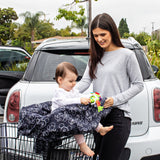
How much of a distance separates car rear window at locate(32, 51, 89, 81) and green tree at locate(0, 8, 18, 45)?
4140cm

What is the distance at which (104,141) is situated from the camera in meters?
2.13

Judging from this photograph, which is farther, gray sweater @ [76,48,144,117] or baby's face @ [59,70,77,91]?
gray sweater @ [76,48,144,117]

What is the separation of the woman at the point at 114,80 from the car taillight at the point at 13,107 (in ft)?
3.39

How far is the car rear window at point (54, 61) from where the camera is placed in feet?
10.1

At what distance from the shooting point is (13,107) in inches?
113

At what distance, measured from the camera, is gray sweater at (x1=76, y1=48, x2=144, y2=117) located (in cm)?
206

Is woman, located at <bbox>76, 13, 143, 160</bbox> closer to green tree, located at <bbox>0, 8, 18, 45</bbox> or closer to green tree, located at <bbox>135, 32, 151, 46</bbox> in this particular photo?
green tree, located at <bbox>0, 8, 18, 45</bbox>

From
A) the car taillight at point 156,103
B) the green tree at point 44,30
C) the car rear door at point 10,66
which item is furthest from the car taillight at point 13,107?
the green tree at point 44,30

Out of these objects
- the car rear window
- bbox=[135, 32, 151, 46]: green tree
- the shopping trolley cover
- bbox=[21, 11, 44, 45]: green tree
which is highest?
bbox=[21, 11, 44, 45]: green tree

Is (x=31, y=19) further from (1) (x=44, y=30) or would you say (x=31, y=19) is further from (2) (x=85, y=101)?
(2) (x=85, y=101)

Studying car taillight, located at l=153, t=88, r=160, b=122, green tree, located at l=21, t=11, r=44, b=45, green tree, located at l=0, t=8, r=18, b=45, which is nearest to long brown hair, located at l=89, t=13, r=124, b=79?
car taillight, located at l=153, t=88, r=160, b=122

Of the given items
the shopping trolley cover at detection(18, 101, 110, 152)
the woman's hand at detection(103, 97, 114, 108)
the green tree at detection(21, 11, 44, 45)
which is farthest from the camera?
the green tree at detection(21, 11, 44, 45)

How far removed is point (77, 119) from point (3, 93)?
12.7ft

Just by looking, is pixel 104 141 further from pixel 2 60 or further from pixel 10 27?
pixel 10 27
